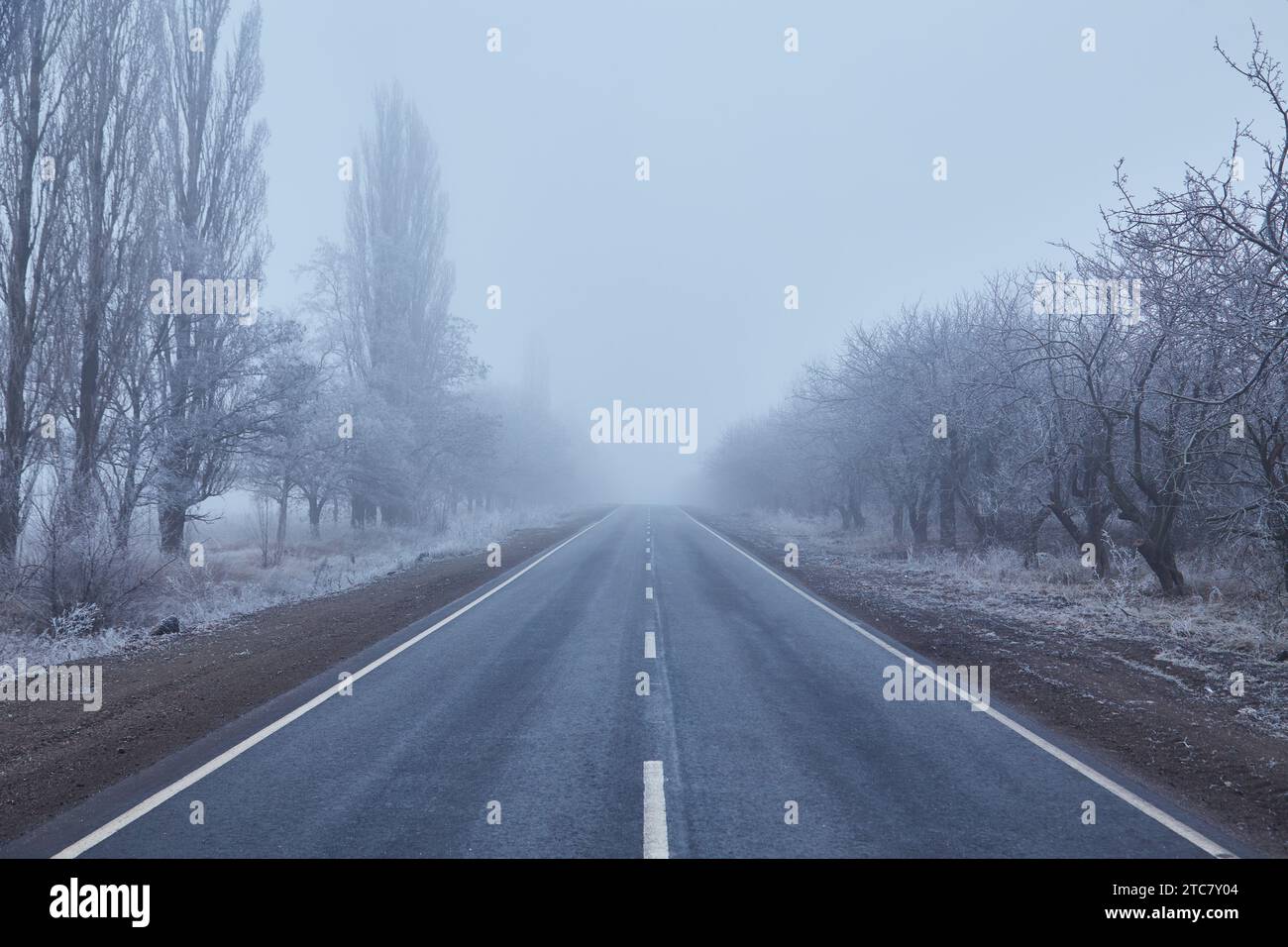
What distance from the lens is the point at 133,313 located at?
15.3m

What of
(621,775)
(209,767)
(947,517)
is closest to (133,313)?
(209,767)

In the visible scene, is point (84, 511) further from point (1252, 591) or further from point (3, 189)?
point (1252, 591)

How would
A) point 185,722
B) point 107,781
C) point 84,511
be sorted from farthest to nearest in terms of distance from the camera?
1. point 84,511
2. point 185,722
3. point 107,781

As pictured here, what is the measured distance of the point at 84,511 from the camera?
11.4m

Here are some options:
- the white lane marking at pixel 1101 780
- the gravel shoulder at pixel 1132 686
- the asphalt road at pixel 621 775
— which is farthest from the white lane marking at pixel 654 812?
the gravel shoulder at pixel 1132 686

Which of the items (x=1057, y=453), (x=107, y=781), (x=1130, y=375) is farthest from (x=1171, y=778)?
(x=1057, y=453)

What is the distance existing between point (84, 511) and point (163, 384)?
235 inches

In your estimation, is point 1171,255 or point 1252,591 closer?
point 1171,255

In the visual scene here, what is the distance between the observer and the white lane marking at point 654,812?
155 inches

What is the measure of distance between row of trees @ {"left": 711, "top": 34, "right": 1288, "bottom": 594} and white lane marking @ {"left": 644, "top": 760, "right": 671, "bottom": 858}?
22.7ft

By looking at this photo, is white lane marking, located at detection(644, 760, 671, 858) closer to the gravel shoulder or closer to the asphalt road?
the asphalt road

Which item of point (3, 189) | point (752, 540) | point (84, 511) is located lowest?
point (752, 540)

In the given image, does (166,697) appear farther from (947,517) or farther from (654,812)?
(947,517)

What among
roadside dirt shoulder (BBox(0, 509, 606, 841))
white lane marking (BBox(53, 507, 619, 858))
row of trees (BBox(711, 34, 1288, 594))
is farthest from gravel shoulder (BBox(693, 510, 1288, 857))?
roadside dirt shoulder (BBox(0, 509, 606, 841))
